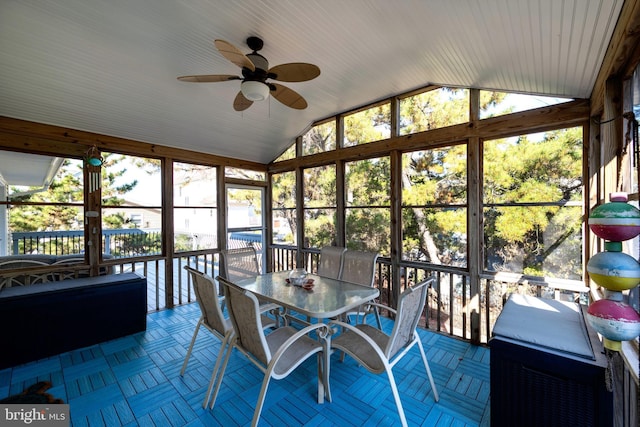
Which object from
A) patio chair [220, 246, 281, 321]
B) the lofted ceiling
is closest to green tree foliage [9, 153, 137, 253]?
the lofted ceiling

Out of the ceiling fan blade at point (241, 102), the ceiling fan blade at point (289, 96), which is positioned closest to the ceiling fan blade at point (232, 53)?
the ceiling fan blade at point (289, 96)

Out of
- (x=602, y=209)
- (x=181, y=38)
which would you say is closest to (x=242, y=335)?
(x=602, y=209)

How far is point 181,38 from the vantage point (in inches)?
90.6

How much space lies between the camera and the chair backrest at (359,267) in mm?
2996

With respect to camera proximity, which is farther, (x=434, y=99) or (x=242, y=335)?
(x=434, y=99)

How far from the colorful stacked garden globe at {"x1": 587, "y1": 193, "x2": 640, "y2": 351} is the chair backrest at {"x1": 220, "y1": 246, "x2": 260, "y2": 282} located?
3.16 meters

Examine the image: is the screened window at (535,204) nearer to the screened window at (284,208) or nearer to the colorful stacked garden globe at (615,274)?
the colorful stacked garden globe at (615,274)

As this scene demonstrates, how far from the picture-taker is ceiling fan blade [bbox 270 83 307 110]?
93.1 inches

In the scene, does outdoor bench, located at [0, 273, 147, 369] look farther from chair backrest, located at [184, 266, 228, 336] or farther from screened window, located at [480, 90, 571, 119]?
screened window, located at [480, 90, 571, 119]

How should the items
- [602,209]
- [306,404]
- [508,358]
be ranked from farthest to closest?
[306,404]
[508,358]
[602,209]

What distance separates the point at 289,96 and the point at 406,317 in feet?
6.88

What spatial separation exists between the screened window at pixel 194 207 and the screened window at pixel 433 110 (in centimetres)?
322

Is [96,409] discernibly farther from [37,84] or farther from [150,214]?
[37,84]

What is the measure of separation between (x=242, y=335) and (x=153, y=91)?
2.84 meters
